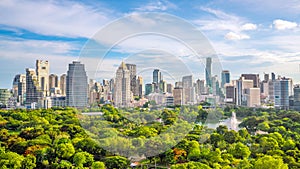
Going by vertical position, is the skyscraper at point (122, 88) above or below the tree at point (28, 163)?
above

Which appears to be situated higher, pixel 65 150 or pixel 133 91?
pixel 133 91

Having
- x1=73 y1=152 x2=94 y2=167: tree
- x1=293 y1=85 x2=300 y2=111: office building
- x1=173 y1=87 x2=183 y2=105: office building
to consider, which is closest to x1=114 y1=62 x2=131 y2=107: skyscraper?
x1=173 y1=87 x2=183 y2=105: office building

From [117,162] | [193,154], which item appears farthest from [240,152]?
[117,162]

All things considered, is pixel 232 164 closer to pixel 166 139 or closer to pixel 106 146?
pixel 166 139

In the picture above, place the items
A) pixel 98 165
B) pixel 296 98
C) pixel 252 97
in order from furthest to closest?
pixel 252 97 → pixel 296 98 → pixel 98 165

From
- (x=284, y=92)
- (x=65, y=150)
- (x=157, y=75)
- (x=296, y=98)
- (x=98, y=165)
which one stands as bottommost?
(x=98, y=165)

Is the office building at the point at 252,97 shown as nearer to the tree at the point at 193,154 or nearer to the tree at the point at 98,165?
the tree at the point at 193,154

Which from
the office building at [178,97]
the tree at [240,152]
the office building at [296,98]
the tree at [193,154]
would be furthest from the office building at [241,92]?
the tree at [193,154]

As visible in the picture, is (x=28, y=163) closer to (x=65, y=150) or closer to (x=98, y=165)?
(x=65, y=150)
